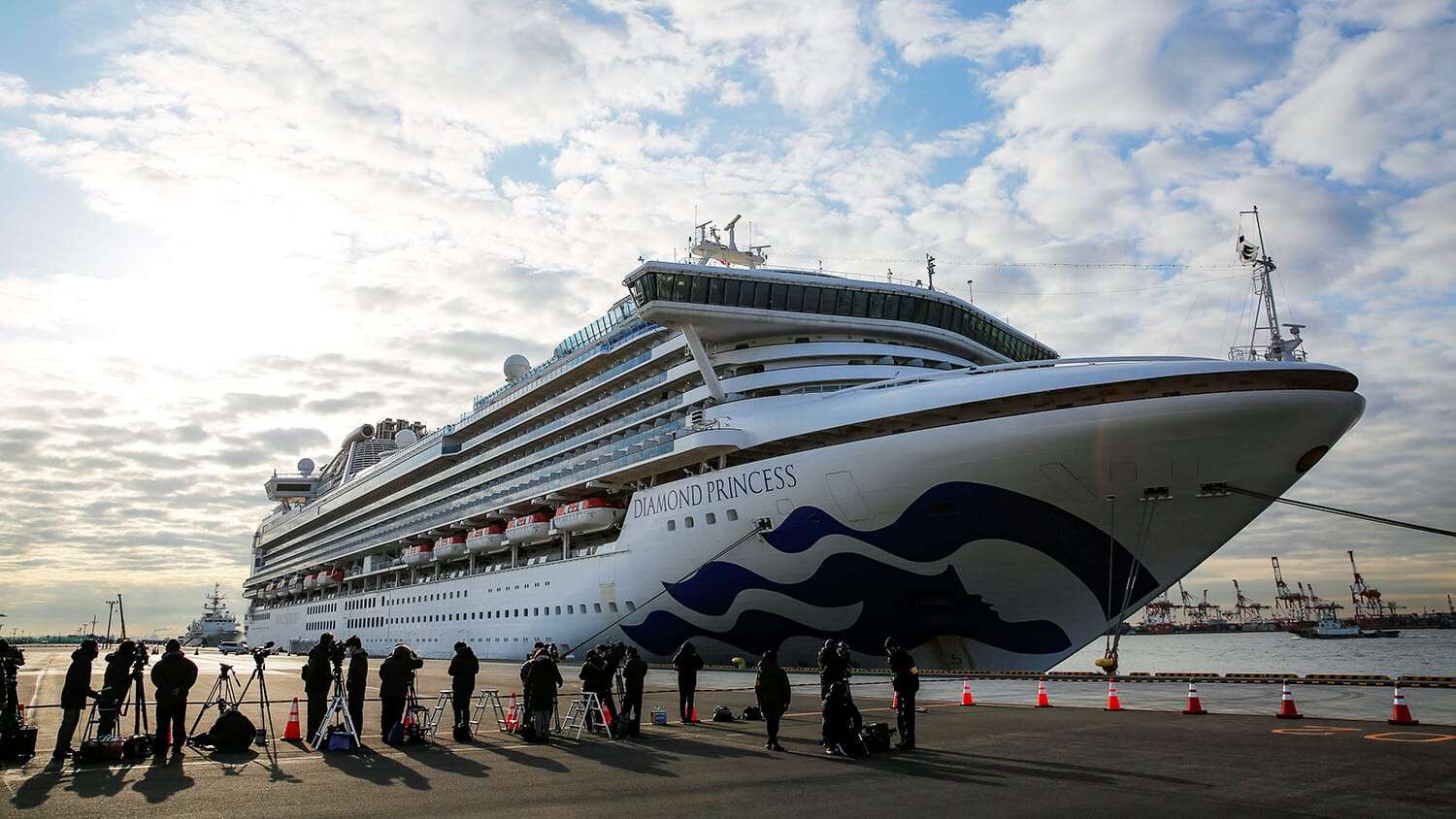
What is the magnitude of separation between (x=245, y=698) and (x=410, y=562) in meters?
24.2

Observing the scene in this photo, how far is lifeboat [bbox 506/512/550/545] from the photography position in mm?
31953

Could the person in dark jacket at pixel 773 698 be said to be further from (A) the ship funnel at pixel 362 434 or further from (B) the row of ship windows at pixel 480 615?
(A) the ship funnel at pixel 362 434

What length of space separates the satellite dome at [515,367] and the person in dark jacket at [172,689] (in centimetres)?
3602

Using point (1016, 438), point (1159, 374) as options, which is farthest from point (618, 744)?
point (1159, 374)

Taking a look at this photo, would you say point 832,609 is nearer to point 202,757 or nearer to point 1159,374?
point 1159,374

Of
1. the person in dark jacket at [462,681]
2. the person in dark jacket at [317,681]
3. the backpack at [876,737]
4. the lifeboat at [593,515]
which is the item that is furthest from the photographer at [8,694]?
the lifeboat at [593,515]

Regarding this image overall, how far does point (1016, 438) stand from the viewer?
17.7 m

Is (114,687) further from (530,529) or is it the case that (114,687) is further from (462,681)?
(530,529)

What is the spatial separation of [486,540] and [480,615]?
2.88 m

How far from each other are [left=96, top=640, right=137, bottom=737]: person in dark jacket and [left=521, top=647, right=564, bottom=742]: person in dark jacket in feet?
14.6

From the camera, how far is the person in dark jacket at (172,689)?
416 inches

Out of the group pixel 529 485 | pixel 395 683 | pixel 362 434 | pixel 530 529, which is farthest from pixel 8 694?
pixel 362 434

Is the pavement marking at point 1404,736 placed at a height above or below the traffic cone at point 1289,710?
below

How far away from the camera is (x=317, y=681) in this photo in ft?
38.9
